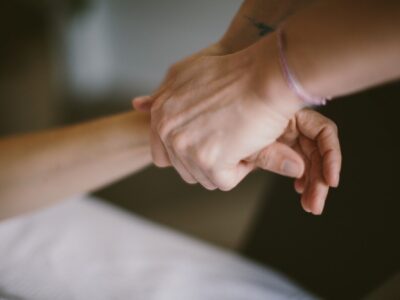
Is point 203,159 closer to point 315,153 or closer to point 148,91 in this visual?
point 315,153

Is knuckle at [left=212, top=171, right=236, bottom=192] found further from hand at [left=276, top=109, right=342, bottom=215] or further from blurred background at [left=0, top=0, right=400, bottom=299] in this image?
blurred background at [left=0, top=0, right=400, bottom=299]

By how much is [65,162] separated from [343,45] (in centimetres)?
61

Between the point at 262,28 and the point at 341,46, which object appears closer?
the point at 341,46

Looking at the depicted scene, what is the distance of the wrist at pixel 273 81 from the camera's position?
1.61 ft

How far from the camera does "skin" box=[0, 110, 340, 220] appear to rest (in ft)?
2.74

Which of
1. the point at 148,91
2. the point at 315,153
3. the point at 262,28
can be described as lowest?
the point at 148,91

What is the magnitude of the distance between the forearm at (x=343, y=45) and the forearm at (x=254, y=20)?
21cm

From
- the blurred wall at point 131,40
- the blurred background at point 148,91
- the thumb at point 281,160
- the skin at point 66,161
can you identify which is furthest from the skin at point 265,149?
the blurred wall at point 131,40

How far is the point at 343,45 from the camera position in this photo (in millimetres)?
444

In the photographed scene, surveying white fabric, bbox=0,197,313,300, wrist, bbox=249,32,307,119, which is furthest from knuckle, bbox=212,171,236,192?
white fabric, bbox=0,197,313,300

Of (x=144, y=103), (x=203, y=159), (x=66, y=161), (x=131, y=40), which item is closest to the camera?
(x=203, y=159)

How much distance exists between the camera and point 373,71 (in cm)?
44

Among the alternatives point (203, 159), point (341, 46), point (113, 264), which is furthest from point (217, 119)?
point (113, 264)

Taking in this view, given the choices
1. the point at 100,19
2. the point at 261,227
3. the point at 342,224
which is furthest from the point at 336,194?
the point at 100,19
